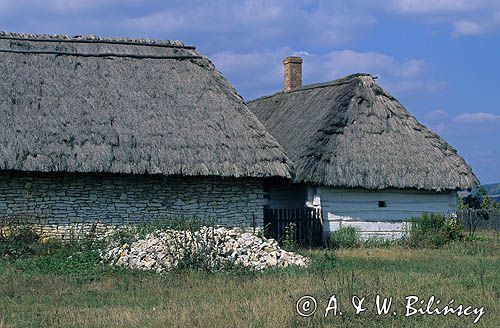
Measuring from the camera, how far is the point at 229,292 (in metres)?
11.4

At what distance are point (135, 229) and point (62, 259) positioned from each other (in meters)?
2.50

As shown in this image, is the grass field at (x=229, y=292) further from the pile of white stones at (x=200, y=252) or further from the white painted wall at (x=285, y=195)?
the white painted wall at (x=285, y=195)

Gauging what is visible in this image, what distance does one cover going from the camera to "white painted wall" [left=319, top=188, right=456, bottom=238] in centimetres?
2158

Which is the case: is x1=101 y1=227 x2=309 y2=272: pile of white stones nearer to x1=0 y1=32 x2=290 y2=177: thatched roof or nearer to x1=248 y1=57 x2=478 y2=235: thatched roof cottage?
x1=0 y1=32 x2=290 y2=177: thatched roof

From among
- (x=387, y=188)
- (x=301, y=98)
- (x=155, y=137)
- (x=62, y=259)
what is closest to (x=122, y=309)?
(x=62, y=259)

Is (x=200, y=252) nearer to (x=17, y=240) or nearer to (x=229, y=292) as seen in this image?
(x=229, y=292)

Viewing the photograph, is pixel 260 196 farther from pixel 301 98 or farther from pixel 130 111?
pixel 301 98

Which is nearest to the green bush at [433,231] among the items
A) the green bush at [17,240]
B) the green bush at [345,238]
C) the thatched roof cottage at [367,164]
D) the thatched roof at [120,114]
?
the thatched roof cottage at [367,164]

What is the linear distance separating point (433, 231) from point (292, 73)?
10994 mm

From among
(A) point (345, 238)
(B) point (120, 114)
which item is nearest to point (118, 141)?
(B) point (120, 114)

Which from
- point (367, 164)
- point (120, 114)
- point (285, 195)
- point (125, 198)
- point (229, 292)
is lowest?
point (229, 292)

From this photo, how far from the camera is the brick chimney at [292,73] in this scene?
30125 mm

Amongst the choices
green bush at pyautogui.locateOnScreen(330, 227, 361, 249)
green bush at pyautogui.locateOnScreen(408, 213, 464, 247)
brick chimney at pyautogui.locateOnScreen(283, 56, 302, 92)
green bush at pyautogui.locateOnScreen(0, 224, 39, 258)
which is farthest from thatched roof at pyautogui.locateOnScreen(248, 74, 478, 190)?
green bush at pyautogui.locateOnScreen(0, 224, 39, 258)

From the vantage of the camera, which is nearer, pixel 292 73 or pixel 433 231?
pixel 433 231
